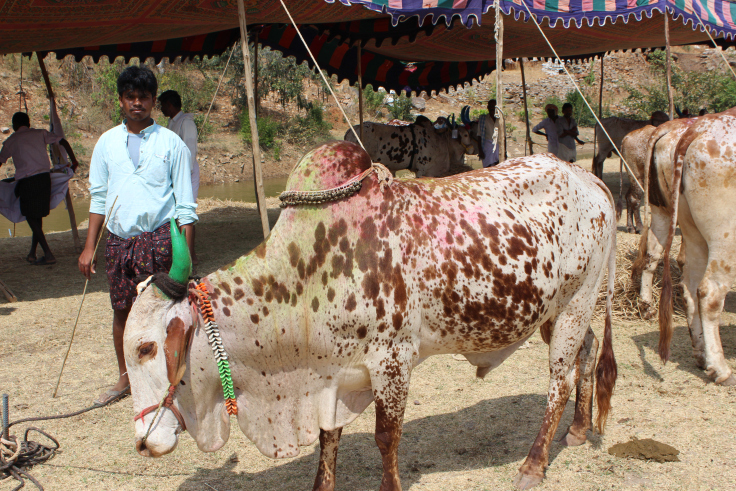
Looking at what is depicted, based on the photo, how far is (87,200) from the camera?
15172mm

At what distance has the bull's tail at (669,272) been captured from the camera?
3883 millimetres

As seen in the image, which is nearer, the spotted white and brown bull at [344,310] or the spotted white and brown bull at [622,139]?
the spotted white and brown bull at [344,310]

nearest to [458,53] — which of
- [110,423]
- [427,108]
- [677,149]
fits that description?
[677,149]

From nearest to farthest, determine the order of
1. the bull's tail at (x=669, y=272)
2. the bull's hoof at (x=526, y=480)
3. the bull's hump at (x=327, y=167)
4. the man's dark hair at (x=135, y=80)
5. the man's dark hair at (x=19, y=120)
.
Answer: the bull's hump at (x=327, y=167) < the bull's hoof at (x=526, y=480) < the man's dark hair at (x=135, y=80) < the bull's tail at (x=669, y=272) < the man's dark hair at (x=19, y=120)

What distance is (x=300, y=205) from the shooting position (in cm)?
245

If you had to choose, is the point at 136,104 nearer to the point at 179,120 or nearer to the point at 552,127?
the point at 179,120

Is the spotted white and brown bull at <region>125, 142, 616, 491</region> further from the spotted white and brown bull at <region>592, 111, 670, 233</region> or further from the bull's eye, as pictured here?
the spotted white and brown bull at <region>592, 111, 670, 233</region>

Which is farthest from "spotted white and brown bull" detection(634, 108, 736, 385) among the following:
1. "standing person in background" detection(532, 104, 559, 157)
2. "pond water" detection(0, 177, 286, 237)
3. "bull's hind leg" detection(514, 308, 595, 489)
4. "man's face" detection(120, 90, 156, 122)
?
"pond water" detection(0, 177, 286, 237)

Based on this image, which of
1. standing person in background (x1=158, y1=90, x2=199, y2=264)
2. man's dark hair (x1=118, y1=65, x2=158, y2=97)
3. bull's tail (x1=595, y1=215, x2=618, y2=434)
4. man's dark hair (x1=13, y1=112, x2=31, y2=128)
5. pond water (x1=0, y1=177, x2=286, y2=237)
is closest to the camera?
man's dark hair (x1=118, y1=65, x2=158, y2=97)

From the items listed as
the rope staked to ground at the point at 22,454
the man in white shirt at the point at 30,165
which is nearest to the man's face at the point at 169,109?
the man in white shirt at the point at 30,165

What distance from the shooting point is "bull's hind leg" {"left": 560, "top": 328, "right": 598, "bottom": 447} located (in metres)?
3.27

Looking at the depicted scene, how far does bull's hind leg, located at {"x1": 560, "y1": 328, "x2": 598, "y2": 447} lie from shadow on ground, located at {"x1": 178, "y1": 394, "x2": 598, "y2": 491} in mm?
87

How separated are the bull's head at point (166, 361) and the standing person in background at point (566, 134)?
957 cm

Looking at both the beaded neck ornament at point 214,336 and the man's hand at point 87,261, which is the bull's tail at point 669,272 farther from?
the man's hand at point 87,261
